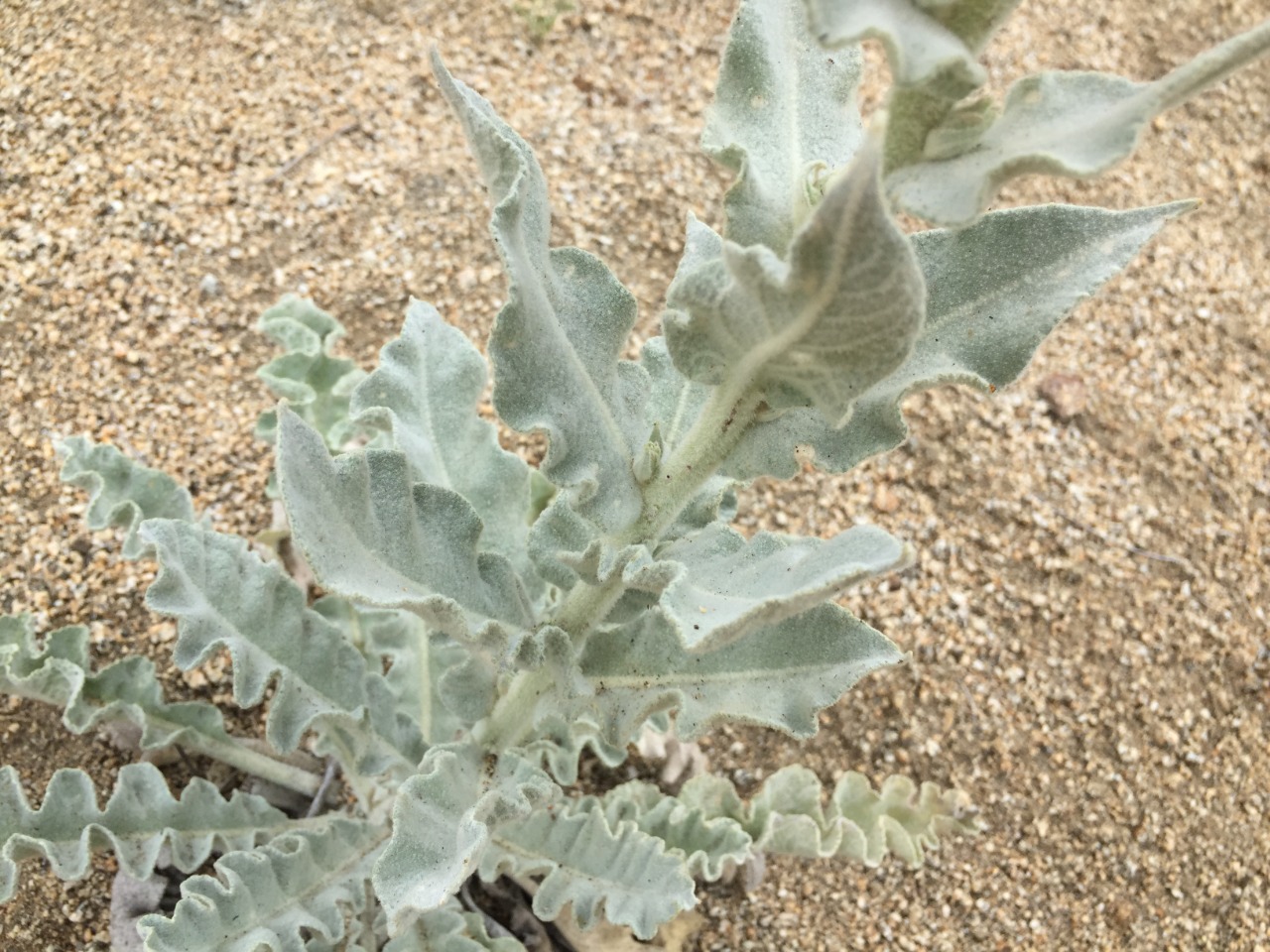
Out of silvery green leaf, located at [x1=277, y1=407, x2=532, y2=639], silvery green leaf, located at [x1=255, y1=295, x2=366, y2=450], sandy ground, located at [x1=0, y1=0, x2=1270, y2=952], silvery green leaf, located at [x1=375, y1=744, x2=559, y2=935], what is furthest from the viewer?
sandy ground, located at [x1=0, y1=0, x2=1270, y2=952]

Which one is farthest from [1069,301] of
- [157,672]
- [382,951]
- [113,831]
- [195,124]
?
[195,124]

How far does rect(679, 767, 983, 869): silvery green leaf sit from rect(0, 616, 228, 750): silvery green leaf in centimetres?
88

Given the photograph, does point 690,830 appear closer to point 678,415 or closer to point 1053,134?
point 678,415

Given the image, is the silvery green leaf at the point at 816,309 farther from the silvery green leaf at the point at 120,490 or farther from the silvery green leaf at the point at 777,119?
the silvery green leaf at the point at 120,490

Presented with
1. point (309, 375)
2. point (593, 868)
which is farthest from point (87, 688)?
point (593, 868)

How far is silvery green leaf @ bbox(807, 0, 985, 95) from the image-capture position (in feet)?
3.26

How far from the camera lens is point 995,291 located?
1354mm

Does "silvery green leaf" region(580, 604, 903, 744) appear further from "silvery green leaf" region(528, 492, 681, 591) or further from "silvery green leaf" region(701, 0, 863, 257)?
"silvery green leaf" region(701, 0, 863, 257)

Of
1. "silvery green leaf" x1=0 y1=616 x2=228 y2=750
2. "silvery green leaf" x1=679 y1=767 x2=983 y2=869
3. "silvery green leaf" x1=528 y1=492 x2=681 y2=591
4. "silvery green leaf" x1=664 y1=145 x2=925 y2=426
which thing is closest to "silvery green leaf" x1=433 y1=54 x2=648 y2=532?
"silvery green leaf" x1=528 y1=492 x2=681 y2=591

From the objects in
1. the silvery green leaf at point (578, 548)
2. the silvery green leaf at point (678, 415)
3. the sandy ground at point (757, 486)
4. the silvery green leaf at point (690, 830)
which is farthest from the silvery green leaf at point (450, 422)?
the sandy ground at point (757, 486)

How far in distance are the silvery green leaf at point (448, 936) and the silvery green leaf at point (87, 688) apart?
0.50 m

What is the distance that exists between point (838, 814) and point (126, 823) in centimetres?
121

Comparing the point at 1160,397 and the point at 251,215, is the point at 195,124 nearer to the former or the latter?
the point at 251,215

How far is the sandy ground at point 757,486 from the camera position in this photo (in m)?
2.46
